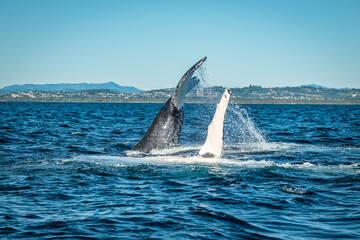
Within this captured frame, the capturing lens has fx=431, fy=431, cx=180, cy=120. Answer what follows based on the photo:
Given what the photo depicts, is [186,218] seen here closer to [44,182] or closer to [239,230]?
[239,230]

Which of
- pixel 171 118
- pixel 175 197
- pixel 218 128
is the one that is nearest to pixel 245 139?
pixel 171 118

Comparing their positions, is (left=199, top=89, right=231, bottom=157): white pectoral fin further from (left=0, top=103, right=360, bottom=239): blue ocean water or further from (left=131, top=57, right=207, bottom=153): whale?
(left=131, top=57, right=207, bottom=153): whale

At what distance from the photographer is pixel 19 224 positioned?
18.2 feet

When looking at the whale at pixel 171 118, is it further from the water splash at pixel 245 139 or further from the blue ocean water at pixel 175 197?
the water splash at pixel 245 139

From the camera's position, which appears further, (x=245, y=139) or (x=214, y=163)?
(x=245, y=139)

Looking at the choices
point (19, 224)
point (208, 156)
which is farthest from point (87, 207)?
point (208, 156)

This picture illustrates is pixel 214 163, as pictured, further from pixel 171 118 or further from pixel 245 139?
pixel 245 139

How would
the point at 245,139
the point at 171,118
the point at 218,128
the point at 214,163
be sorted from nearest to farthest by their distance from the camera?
the point at 218,128 < the point at 214,163 < the point at 171,118 < the point at 245,139

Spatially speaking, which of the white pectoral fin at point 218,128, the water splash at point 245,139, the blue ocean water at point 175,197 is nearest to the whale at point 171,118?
the blue ocean water at point 175,197

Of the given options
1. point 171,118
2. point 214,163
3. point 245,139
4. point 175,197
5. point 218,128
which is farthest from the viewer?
point 245,139

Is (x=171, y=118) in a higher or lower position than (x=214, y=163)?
higher

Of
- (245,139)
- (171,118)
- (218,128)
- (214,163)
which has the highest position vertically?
(171,118)

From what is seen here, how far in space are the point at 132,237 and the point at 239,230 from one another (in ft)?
4.36

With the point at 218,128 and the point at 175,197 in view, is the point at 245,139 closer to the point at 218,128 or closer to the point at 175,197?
the point at 218,128
